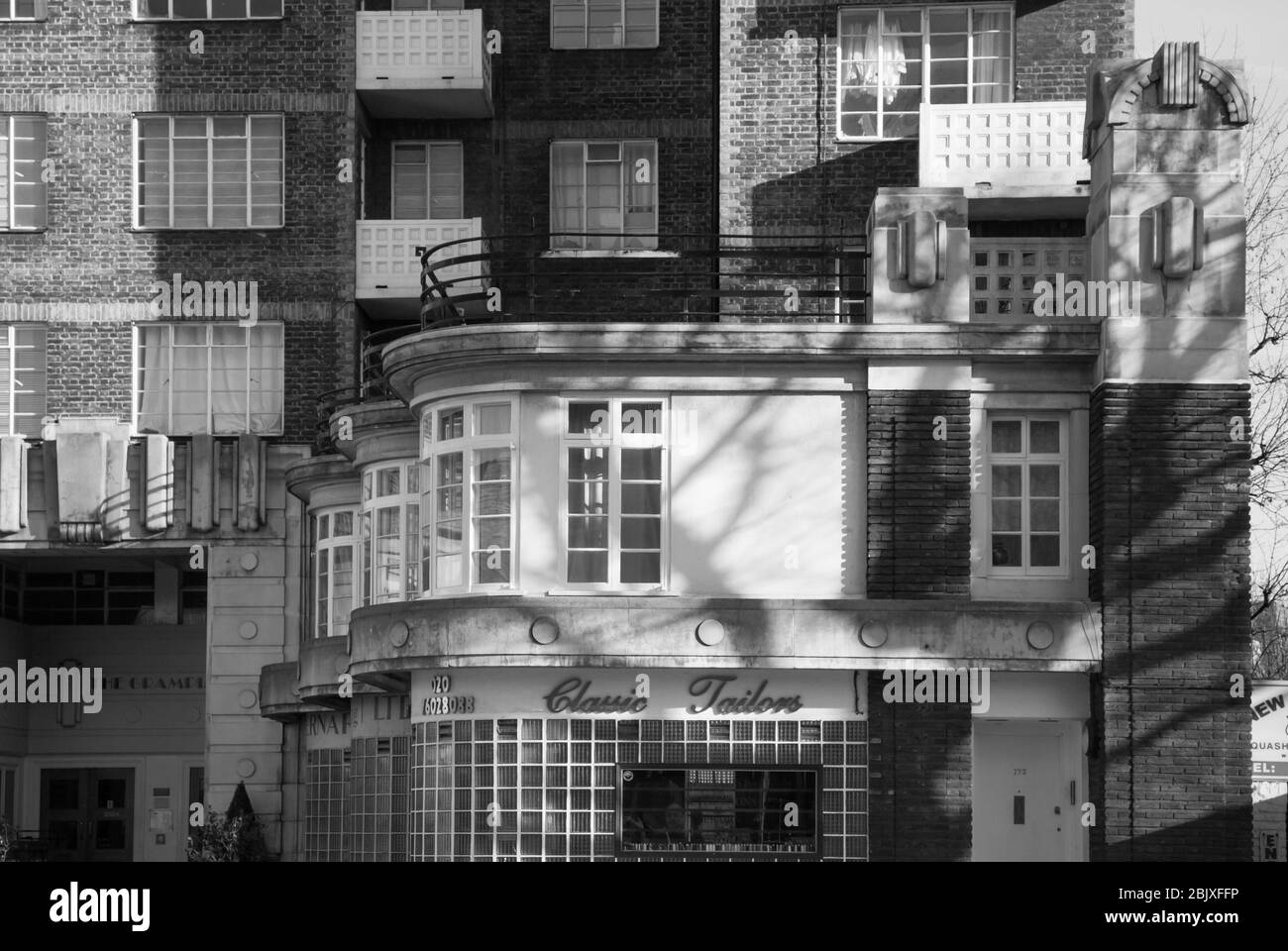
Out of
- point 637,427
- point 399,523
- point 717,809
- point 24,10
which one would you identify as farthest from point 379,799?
point 24,10

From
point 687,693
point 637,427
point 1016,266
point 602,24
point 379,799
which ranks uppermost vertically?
point 602,24

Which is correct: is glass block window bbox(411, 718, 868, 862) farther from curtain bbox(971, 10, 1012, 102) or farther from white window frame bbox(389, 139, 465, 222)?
white window frame bbox(389, 139, 465, 222)

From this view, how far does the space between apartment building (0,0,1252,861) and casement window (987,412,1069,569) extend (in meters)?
0.06

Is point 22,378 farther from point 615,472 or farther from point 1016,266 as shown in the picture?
point 1016,266

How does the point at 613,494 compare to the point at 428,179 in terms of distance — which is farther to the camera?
the point at 428,179

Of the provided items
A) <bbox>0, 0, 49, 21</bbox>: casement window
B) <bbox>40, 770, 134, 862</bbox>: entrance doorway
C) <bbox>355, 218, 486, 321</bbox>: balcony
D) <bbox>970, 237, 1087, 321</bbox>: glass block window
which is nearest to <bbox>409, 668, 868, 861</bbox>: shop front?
<bbox>970, 237, 1087, 321</bbox>: glass block window

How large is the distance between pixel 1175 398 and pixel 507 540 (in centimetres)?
851

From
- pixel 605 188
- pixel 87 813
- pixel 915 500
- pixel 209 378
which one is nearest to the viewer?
pixel 915 500

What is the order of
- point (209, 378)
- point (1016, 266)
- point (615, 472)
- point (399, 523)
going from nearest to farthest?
point (615, 472) → point (399, 523) → point (1016, 266) → point (209, 378)

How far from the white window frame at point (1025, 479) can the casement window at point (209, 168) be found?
14188 mm

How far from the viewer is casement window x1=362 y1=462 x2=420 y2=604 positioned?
1220 inches

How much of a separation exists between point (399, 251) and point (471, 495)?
9.67 metres

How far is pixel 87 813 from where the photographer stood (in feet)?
135

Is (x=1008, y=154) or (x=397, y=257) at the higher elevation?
(x=1008, y=154)
